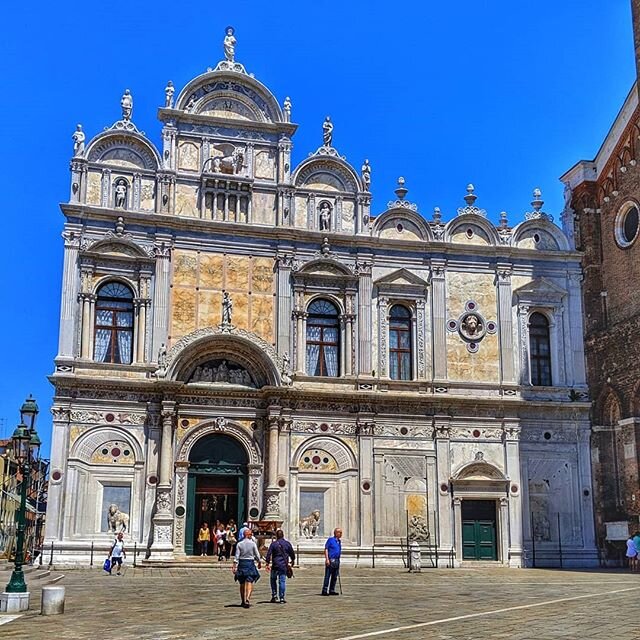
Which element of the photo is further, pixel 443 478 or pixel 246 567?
pixel 443 478

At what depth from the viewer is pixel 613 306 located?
109ft

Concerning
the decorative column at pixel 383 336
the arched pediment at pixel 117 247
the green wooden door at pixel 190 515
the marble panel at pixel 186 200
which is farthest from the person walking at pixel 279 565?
the marble panel at pixel 186 200

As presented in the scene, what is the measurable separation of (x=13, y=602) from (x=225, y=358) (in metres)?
15.9

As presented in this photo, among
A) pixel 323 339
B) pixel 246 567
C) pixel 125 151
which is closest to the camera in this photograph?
pixel 246 567

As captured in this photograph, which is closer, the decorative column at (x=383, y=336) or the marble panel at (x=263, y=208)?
the decorative column at (x=383, y=336)

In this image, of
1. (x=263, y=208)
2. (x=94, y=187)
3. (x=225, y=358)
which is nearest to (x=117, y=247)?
(x=94, y=187)

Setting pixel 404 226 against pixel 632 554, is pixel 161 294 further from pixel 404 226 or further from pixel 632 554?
pixel 632 554

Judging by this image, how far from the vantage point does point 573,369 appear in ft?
110

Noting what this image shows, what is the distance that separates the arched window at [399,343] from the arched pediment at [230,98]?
799 centimetres

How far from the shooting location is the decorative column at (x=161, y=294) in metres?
30.4

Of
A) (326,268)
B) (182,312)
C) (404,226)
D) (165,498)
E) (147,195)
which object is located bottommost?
(165,498)

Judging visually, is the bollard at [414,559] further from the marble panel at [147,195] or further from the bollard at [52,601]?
the bollard at [52,601]

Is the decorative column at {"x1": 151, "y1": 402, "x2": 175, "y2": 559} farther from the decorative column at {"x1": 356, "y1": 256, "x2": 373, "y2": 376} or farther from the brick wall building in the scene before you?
the brick wall building

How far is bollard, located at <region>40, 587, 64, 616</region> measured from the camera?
1509cm
